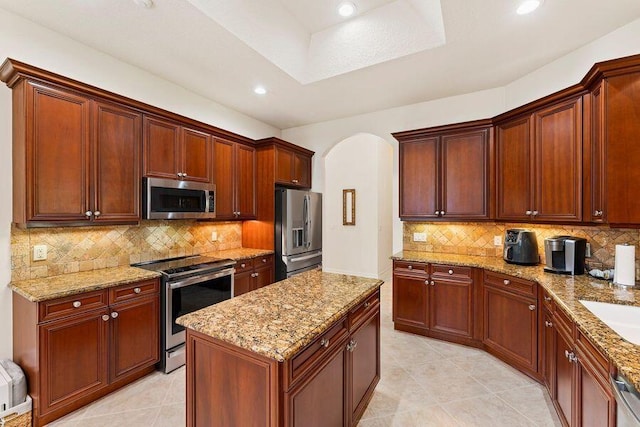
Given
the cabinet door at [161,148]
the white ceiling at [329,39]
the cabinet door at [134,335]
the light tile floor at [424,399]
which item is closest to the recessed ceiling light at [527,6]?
the white ceiling at [329,39]

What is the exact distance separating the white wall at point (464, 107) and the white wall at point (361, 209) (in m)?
1.14

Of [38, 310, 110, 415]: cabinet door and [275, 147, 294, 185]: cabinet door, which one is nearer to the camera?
[38, 310, 110, 415]: cabinet door

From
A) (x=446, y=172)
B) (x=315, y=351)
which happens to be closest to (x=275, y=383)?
(x=315, y=351)

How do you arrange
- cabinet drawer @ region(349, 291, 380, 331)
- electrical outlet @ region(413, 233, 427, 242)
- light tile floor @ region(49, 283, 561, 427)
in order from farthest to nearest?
electrical outlet @ region(413, 233, 427, 242) < light tile floor @ region(49, 283, 561, 427) < cabinet drawer @ region(349, 291, 380, 331)

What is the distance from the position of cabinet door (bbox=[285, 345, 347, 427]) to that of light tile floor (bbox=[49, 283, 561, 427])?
564mm

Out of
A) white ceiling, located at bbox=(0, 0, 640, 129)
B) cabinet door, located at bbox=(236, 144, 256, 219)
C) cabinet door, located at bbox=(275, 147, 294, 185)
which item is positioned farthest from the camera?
cabinet door, located at bbox=(275, 147, 294, 185)

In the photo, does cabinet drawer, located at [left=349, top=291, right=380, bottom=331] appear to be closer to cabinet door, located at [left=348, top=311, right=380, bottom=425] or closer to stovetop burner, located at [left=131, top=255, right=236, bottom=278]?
cabinet door, located at [left=348, top=311, right=380, bottom=425]

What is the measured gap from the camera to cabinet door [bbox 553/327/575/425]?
5.67 feet

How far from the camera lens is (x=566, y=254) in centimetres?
247

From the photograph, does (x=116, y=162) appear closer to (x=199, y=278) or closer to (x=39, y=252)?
(x=39, y=252)

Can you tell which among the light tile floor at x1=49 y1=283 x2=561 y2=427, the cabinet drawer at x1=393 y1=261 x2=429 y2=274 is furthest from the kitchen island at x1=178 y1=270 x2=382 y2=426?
the cabinet drawer at x1=393 y1=261 x2=429 y2=274

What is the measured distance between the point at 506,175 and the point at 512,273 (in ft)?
3.41

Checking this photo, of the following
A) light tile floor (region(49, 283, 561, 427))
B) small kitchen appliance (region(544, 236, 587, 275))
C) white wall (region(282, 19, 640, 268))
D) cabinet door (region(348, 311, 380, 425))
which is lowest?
light tile floor (region(49, 283, 561, 427))

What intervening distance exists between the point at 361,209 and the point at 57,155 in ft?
16.2
